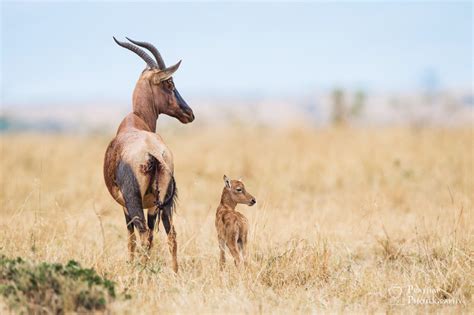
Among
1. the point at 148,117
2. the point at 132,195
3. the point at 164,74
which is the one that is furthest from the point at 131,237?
the point at 164,74

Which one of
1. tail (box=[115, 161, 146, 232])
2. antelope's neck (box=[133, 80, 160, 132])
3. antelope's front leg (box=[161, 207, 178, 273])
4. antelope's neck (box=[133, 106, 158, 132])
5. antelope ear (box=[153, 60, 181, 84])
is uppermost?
antelope ear (box=[153, 60, 181, 84])

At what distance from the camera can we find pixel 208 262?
293 inches

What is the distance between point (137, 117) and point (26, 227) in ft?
7.36

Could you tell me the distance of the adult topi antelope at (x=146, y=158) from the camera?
6.30 meters

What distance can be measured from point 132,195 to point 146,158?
36cm

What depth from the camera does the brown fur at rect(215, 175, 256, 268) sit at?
685cm

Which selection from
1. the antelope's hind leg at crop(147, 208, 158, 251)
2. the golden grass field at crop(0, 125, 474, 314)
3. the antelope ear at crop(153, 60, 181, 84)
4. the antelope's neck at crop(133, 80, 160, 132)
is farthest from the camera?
the antelope's neck at crop(133, 80, 160, 132)

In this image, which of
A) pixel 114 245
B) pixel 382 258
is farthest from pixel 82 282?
pixel 382 258

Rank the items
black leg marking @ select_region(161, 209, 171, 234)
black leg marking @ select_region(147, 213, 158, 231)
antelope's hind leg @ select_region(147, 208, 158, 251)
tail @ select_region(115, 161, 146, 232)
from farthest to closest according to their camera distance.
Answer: black leg marking @ select_region(147, 213, 158, 231), antelope's hind leg @ select_region(147, 208, 158, 251), black leg marking @ select_region(161, 209, 171, 234), tail @ select_region(115, 161, 146, 232)

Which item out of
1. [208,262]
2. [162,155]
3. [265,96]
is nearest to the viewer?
[162,155]

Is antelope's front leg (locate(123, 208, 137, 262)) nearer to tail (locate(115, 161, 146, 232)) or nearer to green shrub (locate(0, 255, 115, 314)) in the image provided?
tail (locate(115, 161, 146, 232))

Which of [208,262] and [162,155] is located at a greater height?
[162,155]

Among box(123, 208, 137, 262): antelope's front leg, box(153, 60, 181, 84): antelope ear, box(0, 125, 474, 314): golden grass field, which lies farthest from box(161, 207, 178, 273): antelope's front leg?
box(153, 60, 181, 84): antelope ear

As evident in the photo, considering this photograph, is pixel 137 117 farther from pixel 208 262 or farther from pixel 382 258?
pixel 382 258
